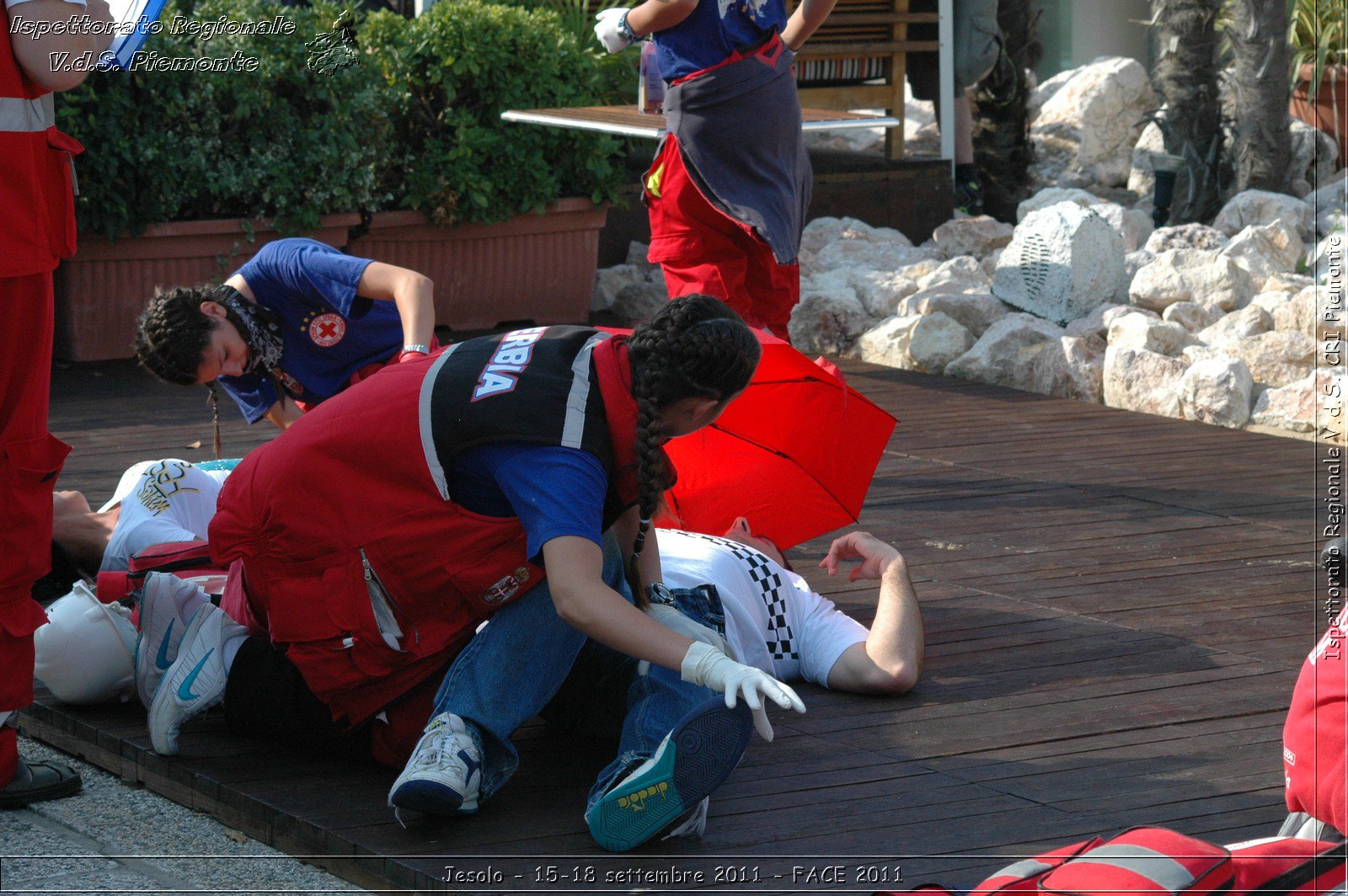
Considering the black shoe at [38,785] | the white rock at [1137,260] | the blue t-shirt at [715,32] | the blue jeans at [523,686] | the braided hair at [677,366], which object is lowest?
the black shoe at [38,785]

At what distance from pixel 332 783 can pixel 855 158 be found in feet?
26.7

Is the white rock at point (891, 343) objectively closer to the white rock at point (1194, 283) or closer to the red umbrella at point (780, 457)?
the white rock at point (1194, 283)

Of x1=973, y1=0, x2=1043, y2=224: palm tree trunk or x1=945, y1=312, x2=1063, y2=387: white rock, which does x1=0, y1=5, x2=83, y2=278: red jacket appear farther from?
x1=973, y1=0, x2=1043, y2=224: palm tree trunk

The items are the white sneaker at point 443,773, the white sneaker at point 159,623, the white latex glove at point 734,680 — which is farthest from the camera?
the white sneaker at point 159,623

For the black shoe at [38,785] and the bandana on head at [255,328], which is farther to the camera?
the bandana on head at [255,328]

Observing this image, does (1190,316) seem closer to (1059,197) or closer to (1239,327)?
(1239,327)

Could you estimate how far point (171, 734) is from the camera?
118 inches

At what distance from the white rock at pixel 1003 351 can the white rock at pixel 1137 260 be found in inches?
41.1

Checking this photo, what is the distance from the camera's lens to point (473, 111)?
7820 millimetres

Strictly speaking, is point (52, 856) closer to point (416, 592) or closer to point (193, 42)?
point (416, 592)

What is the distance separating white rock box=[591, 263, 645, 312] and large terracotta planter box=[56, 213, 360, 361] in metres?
1.95

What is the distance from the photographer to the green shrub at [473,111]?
7.64m

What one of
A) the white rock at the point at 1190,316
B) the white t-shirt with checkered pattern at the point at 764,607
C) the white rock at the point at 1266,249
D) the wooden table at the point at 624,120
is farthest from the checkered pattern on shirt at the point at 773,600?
the white rock at the point at 1266,249

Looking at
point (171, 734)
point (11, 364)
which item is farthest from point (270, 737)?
point (11, 364)
